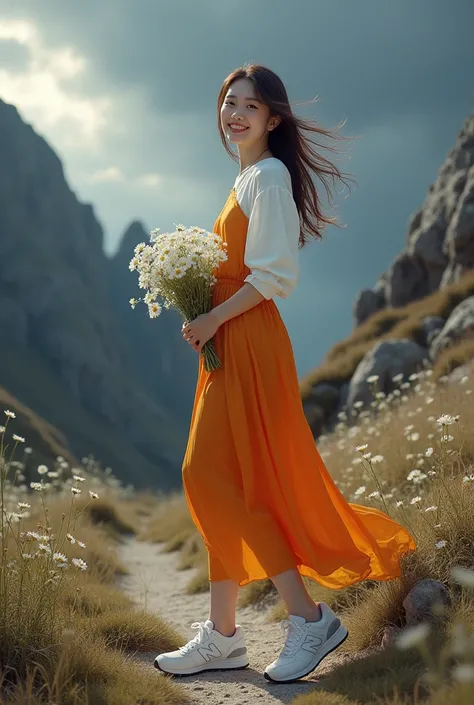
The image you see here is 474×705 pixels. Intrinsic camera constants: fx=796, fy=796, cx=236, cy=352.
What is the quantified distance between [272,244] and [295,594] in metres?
1.80

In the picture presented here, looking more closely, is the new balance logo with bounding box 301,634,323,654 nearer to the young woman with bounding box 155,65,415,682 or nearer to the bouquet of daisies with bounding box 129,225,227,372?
the young woman with bounding box 155,65,415,682

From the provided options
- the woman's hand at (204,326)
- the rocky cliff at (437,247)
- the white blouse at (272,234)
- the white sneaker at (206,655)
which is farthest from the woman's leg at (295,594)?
the rocky cliff at (437,247)

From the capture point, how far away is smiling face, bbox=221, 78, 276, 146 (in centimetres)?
448

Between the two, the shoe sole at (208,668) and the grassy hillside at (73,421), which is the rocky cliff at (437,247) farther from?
the grassy hillside at (73,421)

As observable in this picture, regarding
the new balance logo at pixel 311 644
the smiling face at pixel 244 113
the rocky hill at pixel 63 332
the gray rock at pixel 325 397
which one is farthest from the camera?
the rocky hill at pixel 63 332

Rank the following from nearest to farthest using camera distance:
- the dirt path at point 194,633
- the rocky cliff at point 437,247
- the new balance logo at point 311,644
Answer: the dirt path at point 194,633
the new balance logo at point 311,644
the rocky cliff at point 437,247

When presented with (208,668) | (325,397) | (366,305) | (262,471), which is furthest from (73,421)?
(262,471)

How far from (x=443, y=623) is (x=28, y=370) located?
309 ft

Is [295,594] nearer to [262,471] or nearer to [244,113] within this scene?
[262,471]

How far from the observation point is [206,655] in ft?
14.0

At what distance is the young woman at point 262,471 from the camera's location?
160 inches

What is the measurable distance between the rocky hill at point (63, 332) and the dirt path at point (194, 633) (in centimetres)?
7713

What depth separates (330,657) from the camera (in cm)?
449

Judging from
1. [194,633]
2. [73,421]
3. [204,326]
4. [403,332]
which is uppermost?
[73,421]
